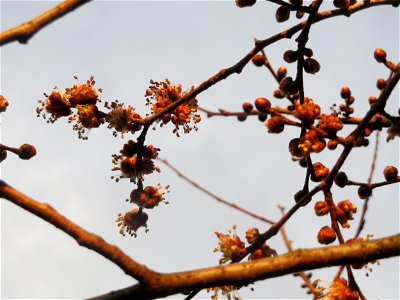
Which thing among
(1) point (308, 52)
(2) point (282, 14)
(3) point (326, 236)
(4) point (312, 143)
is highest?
(2) point (282, 14)

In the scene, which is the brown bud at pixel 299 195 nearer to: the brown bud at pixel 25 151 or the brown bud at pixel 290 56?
the brown bud at pixel 290 56

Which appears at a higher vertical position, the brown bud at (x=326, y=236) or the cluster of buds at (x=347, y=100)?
the cluster of buds at (x=347, y=100)

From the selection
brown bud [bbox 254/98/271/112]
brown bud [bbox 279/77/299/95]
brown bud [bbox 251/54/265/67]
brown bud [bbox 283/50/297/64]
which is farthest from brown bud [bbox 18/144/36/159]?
brown bud [bbox 283/50/297/64]

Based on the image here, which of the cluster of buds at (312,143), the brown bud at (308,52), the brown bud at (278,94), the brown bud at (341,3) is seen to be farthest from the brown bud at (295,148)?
the brown bud at (341,3)

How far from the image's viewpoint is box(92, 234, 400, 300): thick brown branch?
5.90 ft

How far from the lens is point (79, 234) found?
1838 millimetres

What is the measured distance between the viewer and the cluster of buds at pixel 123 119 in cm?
397

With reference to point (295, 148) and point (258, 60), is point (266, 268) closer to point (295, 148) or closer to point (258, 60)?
point (295, 148)

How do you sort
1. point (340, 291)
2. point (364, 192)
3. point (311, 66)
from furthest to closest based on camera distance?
point (311, 66) → point (364, 192) → point (340, 291)

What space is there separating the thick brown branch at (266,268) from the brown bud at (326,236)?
1450 mm

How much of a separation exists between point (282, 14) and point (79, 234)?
2680 mm

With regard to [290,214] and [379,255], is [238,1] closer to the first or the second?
[290,214]

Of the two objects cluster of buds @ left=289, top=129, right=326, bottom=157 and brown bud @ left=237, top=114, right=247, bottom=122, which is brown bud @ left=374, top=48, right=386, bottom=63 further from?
brown bud @ left=237, top=114, right=247, bottom=122

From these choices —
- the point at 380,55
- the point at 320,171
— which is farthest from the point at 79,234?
the point at 380,55
